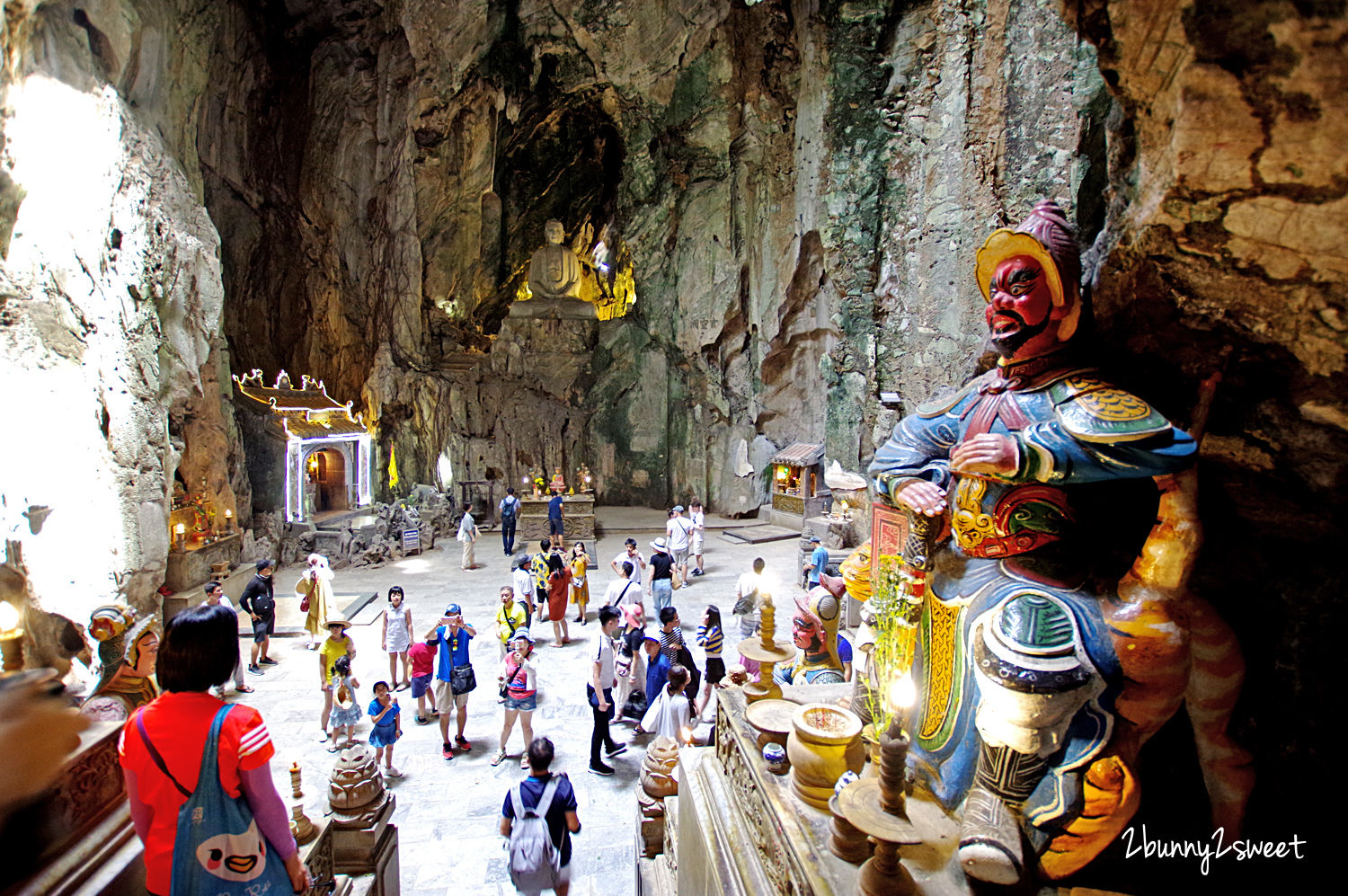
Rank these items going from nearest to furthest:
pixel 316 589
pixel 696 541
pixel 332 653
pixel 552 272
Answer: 1. pixel 332 653
2. pixel 316 589
3. pixel 696 541
4. pixel 552 272

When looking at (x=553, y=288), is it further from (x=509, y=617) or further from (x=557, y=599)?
(x=509, y=617)

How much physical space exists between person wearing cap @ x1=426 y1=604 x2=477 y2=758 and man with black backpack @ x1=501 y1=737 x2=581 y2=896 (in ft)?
8.26

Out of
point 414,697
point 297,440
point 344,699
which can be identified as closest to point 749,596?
point 414,697

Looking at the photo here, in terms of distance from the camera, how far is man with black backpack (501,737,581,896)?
13.9ft

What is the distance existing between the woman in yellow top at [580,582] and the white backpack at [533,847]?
237 inches

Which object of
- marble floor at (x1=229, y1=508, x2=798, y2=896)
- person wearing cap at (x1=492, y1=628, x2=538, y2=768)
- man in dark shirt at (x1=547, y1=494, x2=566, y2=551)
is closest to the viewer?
marble floor at (x1=229, y1=508, x2=798, y2=896)

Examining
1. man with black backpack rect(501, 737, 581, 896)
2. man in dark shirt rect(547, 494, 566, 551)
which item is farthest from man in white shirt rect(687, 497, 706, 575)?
man with black backpack rect(501, 737, 581, 896)

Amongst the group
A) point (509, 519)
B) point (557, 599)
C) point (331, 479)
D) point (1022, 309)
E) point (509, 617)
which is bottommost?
point (557, 599)

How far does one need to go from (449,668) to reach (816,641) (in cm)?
385

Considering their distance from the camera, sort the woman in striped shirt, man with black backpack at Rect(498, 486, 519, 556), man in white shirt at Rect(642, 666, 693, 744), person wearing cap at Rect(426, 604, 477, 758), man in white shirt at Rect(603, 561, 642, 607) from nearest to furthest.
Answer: man in white shirt at Rect(642, 666, 693, 744), the woman in striped shirt, person wearing cap at Rect(426, 604, 477, 758), man in white shirt at Rect(603, 561, 642, 607), man with black backpack at Rect(498, 486, 519, 556)

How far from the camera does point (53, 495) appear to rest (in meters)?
7.85

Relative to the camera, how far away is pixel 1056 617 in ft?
8.96

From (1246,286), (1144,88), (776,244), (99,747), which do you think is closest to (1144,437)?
(1246,286)

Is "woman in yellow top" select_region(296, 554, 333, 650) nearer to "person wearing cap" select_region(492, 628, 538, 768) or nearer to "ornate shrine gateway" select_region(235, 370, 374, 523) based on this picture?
"person wearing cap" select_region(492, 628, 538, 768)
